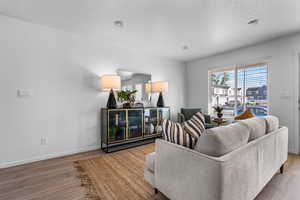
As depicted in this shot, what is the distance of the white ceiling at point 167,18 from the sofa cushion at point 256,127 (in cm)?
157

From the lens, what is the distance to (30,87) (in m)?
2.38

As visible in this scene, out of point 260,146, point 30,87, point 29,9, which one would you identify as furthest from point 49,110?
point 260,146

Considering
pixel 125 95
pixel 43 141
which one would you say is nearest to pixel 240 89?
pixel 125 95

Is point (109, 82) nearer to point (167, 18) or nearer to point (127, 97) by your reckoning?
point (127, 97)

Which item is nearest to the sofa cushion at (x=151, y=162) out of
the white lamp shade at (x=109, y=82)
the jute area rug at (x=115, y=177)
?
the jute area rug at (x=115, y=177)

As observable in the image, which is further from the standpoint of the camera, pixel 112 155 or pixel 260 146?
pixel 112 155

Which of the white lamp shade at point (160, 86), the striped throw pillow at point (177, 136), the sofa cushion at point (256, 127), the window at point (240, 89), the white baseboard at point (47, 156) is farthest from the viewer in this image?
the white lamp shade at point (160, 86)

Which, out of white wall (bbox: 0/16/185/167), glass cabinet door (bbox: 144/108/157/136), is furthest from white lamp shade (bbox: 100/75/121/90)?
glass cabinet door (bbox: 144/108/157/136)

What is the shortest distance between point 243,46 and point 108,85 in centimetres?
331

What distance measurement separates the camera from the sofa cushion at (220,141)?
1.07 m

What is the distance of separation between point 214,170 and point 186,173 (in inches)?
10.3

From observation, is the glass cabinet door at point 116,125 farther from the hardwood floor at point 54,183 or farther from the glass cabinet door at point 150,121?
the hardwood floor at point 54,183

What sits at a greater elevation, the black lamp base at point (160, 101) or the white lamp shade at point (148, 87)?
the white lamp shade at point (148, 87)

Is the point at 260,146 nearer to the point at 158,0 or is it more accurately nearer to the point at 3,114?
the point at 158,0
